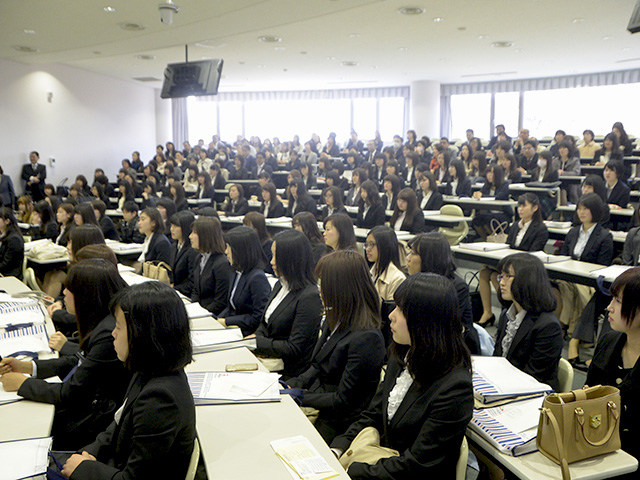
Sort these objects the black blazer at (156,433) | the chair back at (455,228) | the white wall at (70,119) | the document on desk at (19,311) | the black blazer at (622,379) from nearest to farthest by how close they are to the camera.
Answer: the black blazer at (156,433), the black blazer at (622,379), the document on desk at (19,311), the chair back at (455,228), the white wall at (70,119)

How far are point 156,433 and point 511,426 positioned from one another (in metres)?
1.27

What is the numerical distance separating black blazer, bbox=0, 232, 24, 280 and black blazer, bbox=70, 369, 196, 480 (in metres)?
4.29

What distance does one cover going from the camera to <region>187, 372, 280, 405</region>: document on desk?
2.18 meters

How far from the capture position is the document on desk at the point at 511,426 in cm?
186

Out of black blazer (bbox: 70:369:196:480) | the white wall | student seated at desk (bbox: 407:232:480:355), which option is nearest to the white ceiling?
the white wall

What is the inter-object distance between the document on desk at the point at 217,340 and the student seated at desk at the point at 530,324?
4.59 ft

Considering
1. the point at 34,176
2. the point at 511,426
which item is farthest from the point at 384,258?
the point at 34,176

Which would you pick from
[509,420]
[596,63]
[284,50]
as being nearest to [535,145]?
[596,63]

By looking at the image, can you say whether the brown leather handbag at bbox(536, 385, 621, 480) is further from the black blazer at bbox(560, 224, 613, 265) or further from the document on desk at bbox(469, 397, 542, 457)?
the black blazer at bbox(560, 224, 613, 265)

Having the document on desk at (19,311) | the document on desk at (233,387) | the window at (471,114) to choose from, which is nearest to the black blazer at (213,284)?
the document on desk at (19,311)

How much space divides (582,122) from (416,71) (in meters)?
5.39

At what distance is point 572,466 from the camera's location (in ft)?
5.88

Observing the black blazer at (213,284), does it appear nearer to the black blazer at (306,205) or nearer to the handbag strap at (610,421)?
the handbag strap at (610,421)

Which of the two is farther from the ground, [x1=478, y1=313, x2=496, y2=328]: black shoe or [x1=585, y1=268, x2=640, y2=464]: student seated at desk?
[x1=585, y1=268, x2=640, y2=464]: student seated at desk
